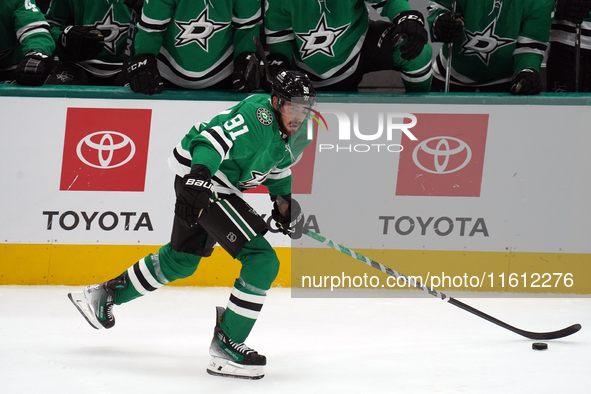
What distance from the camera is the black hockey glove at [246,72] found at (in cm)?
350

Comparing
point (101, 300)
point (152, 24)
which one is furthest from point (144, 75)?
point (101, 300)

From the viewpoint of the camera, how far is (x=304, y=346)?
267cm

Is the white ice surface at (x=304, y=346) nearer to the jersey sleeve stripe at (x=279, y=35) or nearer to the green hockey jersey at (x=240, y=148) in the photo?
the green hockey jersey at (x=240, y=148)

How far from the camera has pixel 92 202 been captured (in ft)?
11.2

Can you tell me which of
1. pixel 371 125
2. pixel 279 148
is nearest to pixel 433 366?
pixel 279 148

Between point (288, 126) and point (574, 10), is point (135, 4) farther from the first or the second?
point (574, 10)

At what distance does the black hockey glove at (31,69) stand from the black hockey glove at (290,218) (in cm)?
152

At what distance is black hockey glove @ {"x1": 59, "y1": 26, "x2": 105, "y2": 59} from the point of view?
3671mm

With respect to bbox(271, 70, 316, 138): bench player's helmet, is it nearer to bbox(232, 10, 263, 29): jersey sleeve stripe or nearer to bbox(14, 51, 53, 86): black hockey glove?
bbox(232, 10, 263, 29): jersey sleeve stripe

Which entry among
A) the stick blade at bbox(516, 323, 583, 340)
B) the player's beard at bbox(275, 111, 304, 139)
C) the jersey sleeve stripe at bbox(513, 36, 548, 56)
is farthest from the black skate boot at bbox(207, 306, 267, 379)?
the jersey sleeve stripe at bbox(513, 36, 548, 56)

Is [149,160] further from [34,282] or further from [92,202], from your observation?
[34,282]

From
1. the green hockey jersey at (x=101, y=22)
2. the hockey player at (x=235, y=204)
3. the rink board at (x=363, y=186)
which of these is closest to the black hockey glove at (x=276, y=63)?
the rink board at (x=363, y=186)

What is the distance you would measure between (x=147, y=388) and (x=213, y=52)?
198 cm

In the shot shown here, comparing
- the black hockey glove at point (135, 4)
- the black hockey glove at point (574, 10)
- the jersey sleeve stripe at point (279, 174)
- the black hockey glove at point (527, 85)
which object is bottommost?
the jersey sleeve stripe at point (279, 174)
